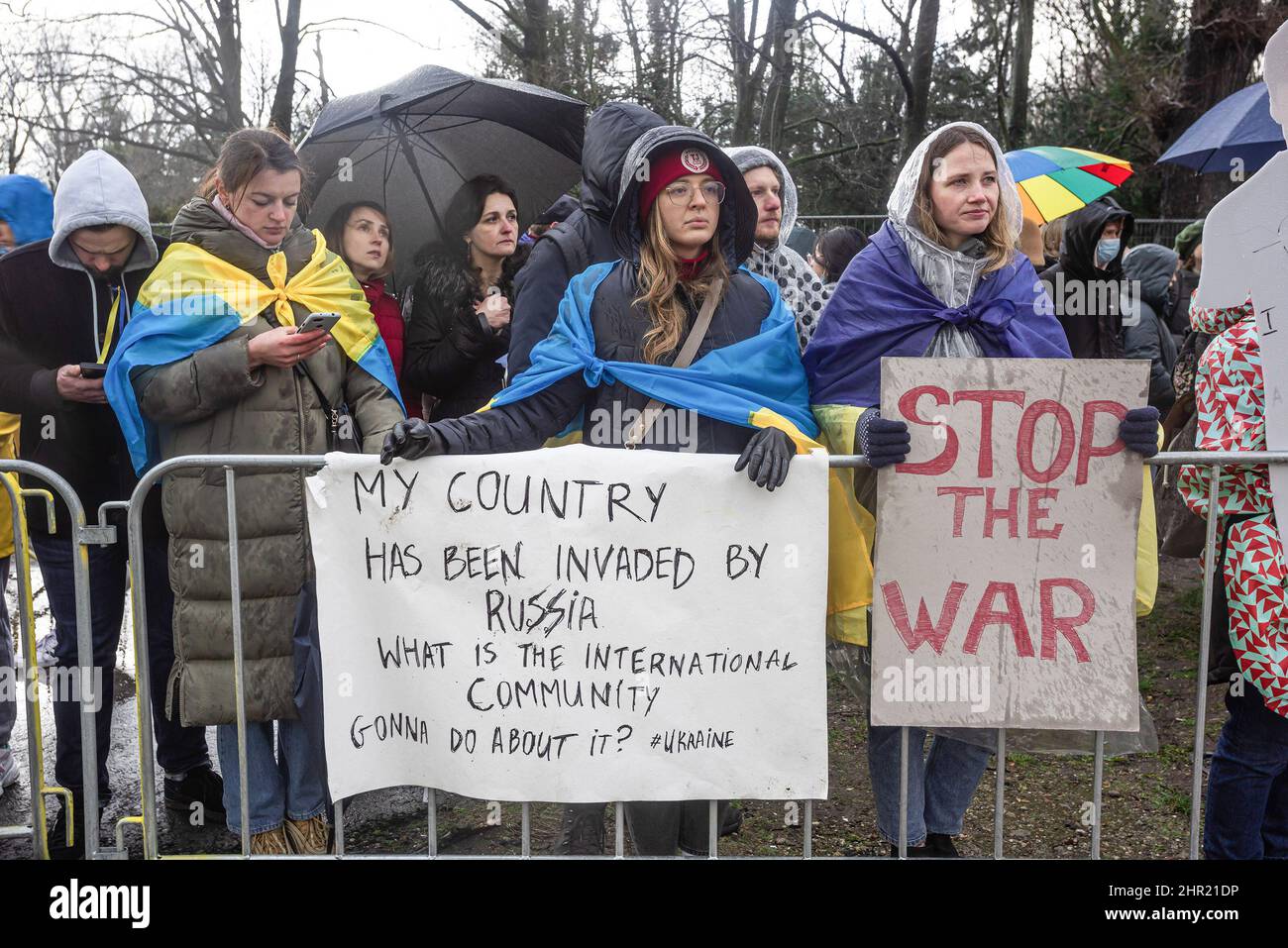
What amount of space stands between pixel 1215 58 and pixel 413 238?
9.46m

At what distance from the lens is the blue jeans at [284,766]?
344 centimetres

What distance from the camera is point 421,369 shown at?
448cm

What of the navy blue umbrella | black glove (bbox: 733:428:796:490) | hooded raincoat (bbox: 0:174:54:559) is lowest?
black glove (bbox: 733:428:796:490)

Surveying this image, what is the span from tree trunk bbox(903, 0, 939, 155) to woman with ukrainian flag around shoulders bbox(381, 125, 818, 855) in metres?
6.22

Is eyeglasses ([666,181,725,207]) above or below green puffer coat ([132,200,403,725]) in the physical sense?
above

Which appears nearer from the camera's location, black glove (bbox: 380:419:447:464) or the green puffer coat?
black glove (bbox: 380:419:447:464)

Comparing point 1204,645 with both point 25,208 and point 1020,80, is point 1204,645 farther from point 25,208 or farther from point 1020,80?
point 1020,80

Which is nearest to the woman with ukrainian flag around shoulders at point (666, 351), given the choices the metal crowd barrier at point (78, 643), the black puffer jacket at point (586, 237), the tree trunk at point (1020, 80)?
the black puffer jacket at point (586, 237)

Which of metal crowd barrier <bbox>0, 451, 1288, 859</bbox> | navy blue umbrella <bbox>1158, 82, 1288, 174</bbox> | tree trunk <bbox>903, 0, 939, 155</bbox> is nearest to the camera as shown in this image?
metal crowd barrier <bbox>0, 451, 1288, 859</bbox>

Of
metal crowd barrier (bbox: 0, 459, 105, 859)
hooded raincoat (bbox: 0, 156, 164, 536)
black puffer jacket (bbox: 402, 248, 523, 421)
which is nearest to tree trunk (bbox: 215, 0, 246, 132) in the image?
black puffer jacket (bbox: 402, 248, 523, 421)

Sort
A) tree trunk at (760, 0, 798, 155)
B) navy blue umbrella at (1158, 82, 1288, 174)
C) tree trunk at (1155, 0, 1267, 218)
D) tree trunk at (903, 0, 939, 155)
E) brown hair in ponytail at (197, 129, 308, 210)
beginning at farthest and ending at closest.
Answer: tree trunk at (1155, 0, 1267, 218) → tree trunk at (760, 0, 798, 155) → tree trunk at (903, 0, 939, 155) → navy blue umbrella at (1158, 82, 1288, 174) → brown hair in ponytail at (197, 129, 308, 210)

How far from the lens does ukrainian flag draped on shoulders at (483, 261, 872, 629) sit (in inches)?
122

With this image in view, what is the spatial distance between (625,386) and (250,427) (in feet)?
4.12

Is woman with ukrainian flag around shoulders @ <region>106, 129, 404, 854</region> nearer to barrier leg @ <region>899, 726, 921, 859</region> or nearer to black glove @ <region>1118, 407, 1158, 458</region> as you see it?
barrier leg @ <region>899, 726, 921, 859</region>
